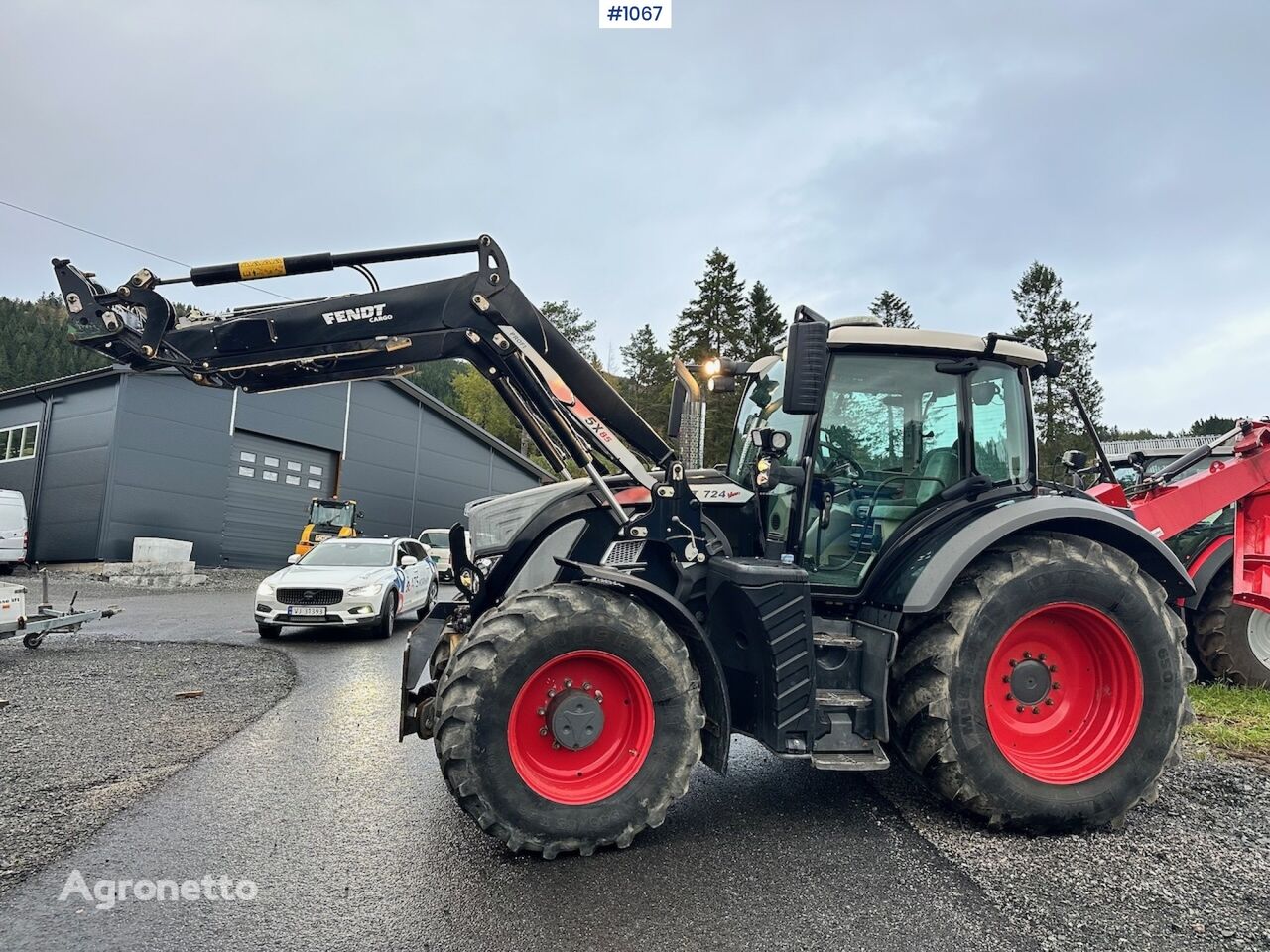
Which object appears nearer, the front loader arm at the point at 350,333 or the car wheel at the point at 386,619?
the front loader arm at the point at 350,333

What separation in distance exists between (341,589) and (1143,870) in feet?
30.4

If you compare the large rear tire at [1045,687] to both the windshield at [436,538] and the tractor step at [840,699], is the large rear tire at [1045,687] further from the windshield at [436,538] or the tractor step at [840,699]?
the windshield at [436,538]

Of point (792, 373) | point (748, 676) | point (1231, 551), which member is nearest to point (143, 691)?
point (748, 676)

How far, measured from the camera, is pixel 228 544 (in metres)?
23.3

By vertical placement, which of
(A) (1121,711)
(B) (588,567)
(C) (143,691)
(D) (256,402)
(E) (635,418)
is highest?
(D) (256,402)

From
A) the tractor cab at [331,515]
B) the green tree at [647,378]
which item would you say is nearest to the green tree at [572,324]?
the green tree at [647,378]

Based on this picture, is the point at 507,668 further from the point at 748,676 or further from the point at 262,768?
the point at 262,768

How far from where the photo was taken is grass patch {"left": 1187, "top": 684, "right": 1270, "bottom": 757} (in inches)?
195

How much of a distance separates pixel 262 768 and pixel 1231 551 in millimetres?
7931

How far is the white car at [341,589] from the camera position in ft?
32.3

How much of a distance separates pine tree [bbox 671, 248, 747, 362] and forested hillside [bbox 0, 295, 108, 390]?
40857 millimetres

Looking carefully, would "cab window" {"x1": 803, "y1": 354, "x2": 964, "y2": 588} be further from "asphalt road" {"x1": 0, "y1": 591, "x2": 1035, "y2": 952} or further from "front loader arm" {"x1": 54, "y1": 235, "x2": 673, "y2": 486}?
"asphalt road" {"x1": 0, "y1": 591, "x2": 1035, "y2": 952}

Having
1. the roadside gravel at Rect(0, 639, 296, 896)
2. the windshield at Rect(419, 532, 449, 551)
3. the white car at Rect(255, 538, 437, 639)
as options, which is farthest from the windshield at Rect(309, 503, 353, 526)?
the roadside gravel at Rect(0, 639, 296, 896)

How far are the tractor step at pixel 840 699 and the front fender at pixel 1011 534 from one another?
0.50m
